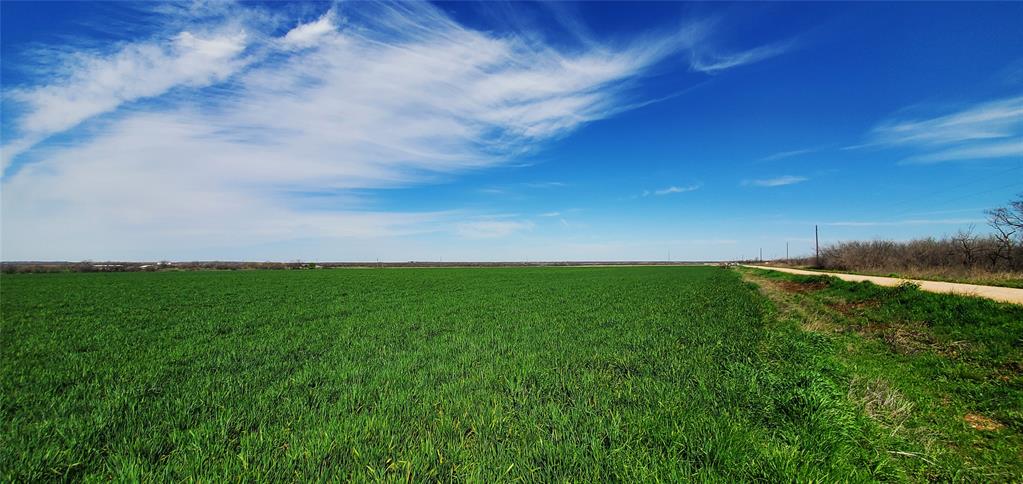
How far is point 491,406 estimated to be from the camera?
5.59 m

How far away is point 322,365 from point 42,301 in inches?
1036

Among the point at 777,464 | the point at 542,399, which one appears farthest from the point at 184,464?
the point at 777,464

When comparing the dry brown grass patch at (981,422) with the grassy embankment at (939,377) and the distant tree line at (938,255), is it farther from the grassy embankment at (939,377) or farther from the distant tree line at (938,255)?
the distant tree line at (938,255)

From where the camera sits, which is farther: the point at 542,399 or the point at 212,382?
the point at 212,382

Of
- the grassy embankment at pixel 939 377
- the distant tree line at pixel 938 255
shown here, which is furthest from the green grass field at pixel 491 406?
the distant tree line at pixel 938 255

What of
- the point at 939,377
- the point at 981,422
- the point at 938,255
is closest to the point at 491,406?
the point at 981,422

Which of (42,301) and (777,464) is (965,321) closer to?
(777,464)

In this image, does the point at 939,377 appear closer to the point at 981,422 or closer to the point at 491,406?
the point at 981,422

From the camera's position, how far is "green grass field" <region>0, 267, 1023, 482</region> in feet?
13.5

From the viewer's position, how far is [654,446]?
14.7 feet

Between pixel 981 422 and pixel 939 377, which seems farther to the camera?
pixel 939 377

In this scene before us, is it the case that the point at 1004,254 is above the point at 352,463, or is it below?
above

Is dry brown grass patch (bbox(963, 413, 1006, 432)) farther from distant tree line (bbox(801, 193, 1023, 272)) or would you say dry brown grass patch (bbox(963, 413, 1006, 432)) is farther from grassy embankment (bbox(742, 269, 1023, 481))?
distant tree line (bbox(801, 193, 1023, 272))

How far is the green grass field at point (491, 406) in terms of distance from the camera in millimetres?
4102
